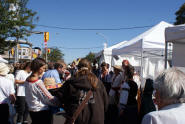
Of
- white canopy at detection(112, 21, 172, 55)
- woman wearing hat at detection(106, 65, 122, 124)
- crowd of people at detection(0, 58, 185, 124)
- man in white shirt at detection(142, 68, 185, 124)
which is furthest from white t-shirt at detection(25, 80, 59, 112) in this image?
white canopy at detection(112, 21, 172, 55)

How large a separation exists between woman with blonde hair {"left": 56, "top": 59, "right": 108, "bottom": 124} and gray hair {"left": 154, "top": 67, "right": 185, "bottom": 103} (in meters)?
1.35

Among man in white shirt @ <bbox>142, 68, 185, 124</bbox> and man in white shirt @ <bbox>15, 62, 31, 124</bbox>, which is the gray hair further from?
man in white shirt @ <bbox>15, 62, 31, 124</bbox>

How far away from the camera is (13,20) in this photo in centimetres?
1116

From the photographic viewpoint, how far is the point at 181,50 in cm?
526

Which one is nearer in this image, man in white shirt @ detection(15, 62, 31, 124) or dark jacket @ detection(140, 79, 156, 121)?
dark jacket @ detection(140, 79, 156, 121)

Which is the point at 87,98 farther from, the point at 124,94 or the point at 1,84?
the point at 1,84

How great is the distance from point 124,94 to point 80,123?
1525 mm

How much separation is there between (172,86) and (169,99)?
10 cm

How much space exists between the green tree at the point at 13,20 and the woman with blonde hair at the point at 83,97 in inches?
376

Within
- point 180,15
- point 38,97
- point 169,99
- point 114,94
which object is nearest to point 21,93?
point 114,94

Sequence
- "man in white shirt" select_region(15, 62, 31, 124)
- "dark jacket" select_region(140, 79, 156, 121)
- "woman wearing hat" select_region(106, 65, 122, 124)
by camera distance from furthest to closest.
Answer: "man in white shirt" select_region(15, 62, 31, 124)
"woman wearing hat" select_region(106, 65, 122, 124)
"dark jacket" select_region(140, 79, 156, 121)

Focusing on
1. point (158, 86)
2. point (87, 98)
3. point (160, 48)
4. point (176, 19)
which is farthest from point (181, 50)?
point (176, 19)

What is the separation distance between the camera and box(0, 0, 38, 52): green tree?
36.3 feet

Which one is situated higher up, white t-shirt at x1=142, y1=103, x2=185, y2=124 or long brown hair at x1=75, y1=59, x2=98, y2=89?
long brown hair at x1=75, y1=59, x2=98, y2=89
